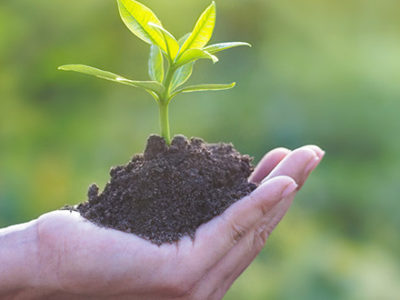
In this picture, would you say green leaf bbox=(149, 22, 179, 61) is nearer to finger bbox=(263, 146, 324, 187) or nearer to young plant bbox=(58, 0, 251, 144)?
young plant bbox=(58, 0, 251, 144)

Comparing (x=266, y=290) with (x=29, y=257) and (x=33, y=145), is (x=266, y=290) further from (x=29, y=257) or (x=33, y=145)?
(x=33, y=145)

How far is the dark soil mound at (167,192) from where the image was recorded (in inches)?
49.5

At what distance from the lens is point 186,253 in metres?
1.20

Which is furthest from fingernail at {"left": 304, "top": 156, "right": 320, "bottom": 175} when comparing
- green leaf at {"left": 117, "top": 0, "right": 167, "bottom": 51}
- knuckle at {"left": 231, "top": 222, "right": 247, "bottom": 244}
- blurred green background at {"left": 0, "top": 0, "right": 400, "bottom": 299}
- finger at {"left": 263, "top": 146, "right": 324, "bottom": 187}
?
blurred green background at {"left": 0, "top": 0, "right": 400, "bottom": 299}

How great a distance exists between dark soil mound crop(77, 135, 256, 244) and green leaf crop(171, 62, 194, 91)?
0.17 metres

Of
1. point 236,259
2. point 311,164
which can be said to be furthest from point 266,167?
point 236,259

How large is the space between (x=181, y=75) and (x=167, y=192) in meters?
0.38

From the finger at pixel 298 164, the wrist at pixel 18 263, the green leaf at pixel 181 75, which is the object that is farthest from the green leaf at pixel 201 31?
the wrist at pixel 18 263

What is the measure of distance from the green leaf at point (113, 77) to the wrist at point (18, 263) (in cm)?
47

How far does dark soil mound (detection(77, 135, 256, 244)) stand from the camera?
126 cm

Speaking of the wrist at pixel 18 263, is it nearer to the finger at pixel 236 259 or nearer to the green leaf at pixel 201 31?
the finger at pixel 236 259

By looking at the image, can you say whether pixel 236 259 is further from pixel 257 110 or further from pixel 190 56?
pixel 257 110

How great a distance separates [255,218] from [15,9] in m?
2.83

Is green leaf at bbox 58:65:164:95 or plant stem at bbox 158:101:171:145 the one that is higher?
green leaf at bbox 58:65:164:95
